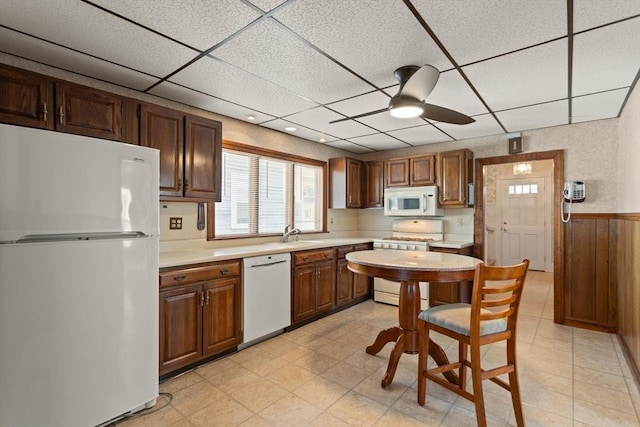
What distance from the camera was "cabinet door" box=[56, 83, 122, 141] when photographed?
2.05 m

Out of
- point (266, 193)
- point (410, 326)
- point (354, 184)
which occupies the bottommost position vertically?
point (410, 326)

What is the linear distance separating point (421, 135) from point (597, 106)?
5.82ft

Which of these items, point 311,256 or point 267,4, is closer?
point 267,4

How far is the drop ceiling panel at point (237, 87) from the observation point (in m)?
2.31

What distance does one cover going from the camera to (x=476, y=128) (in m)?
3.81

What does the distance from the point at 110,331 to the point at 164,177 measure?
126 cm

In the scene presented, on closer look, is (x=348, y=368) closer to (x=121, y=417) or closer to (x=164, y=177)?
(x=121, y=417)

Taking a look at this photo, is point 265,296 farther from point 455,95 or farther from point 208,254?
point 455,95

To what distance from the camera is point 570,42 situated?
190 cm

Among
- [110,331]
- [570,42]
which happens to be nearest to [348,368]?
[110,331]

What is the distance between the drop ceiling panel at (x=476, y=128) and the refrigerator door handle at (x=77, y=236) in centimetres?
333

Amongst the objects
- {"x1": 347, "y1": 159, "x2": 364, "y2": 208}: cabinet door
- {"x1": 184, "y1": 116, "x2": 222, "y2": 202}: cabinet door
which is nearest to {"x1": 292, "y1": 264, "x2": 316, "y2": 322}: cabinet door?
{"x1": 184, "y1": 116, "x2": 222, "y2": 202}: cabinet door

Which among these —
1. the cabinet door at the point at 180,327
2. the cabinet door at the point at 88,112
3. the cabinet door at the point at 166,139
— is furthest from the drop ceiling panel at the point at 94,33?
the cabinet door at the point at 180,327

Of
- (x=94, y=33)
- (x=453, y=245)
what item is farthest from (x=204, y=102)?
(x=453, y=245)
